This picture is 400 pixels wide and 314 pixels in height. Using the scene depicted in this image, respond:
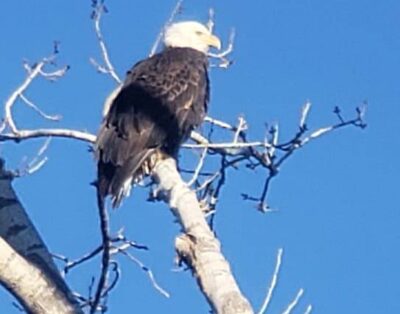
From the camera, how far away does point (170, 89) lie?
240 inches

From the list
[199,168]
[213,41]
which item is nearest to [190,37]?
[213,41]

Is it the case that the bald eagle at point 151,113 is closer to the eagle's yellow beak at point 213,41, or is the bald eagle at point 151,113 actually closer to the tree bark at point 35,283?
the eagle's yellow beak at point 213,41

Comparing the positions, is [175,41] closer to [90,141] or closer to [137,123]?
[137,123]

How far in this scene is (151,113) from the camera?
610 cm

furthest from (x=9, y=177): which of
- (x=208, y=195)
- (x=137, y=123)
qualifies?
(x=137, y=123)

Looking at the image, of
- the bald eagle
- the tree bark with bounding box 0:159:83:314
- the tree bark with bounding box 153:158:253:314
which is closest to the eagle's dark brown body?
the bald eagle

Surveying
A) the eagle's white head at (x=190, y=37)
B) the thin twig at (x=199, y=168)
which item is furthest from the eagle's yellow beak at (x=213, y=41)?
the thin twig at (x=199, y=168)

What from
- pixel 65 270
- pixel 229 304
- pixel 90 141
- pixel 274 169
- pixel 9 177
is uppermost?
pixel 90 141

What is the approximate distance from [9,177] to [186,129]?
1.91 m

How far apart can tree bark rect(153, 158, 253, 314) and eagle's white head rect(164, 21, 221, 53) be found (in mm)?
2441

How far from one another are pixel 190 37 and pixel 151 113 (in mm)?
775

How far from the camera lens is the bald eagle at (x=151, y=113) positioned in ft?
17.5

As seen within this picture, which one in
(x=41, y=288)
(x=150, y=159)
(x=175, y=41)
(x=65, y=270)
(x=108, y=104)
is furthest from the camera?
(x=175, y=41)

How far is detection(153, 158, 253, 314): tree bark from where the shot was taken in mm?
2773
